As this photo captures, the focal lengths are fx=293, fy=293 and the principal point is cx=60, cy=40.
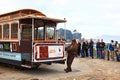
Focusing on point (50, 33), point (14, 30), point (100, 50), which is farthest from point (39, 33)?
point (100, 50)

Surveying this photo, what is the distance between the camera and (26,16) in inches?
594

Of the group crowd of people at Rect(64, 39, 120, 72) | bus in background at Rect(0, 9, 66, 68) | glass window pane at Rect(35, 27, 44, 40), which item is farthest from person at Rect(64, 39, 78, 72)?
crowd of people at Rect(64, 39, 120, 72)

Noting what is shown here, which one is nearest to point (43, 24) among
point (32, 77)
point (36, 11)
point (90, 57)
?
point (36, 11)

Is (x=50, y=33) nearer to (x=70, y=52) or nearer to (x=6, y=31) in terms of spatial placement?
(x=70, y=52)

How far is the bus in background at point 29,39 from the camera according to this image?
14820 mm

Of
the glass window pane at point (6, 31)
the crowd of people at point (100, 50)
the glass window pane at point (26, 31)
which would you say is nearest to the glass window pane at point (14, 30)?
the glass window pane at point (26, 31)

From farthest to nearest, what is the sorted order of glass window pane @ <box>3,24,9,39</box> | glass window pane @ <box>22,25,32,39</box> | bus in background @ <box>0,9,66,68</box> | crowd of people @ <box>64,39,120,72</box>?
crowd of people @ <box>64,39,120,72</box>
glass window pane @ <box>3,24,9,39</box>
glass window pane @ <box>22,25,32,39</box>
bus in background @ <box>0,9,66,68</box>

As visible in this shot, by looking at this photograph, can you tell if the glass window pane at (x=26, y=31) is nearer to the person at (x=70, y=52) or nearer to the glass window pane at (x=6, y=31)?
the glass window pane at (x=6, y=31)

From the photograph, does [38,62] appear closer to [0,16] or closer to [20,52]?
[20,52]

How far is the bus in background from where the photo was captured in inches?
583

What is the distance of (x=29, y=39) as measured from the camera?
15.3 meters

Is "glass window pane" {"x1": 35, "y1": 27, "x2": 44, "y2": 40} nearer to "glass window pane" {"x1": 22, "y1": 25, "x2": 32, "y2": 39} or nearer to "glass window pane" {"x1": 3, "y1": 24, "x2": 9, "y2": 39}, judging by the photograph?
"glass window pane" {"x1": 22, "y1": 25, "x2": 32, "y2": 39}

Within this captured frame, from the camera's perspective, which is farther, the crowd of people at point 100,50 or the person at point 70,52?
the crowd of people at point 100,50

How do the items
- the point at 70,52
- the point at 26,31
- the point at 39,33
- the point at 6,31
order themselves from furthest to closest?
1. the point at 6,31
2. the point at 39,33
3. the point at 70,52
4. the point at 26,31
